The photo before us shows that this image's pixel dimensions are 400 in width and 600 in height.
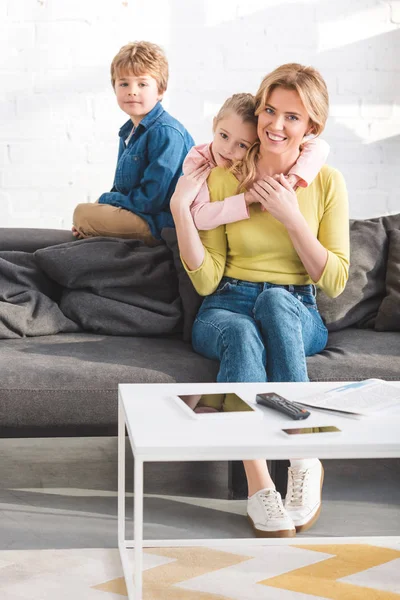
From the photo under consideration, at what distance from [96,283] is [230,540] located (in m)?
0.99

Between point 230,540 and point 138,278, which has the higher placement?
point 138,278

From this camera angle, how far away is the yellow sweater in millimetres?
2303

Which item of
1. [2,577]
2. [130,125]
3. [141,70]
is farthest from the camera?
[130,125]

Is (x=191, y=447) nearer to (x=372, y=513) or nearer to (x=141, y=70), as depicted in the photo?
(x=372, y=513)

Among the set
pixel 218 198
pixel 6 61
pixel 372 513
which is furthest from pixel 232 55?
pixel 372 513

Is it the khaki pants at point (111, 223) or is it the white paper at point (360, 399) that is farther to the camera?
the khaki pants at point (111, 223)

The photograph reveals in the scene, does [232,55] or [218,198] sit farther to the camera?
[232,55]

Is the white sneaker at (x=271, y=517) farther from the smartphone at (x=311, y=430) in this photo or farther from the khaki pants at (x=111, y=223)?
the khaki pants at (x=111, y=223)

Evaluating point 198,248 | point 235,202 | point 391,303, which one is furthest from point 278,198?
point 391,303

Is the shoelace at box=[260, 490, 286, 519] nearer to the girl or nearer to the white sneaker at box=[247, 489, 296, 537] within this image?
the white sneaker at box=[247, 489, 296, 537]

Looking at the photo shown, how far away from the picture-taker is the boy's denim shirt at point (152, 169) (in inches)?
103

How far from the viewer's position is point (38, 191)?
3.60m

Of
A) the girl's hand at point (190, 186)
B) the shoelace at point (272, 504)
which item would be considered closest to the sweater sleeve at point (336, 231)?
the girl's hand at point (190, 186)

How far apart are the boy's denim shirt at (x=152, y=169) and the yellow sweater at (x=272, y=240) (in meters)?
0.30
